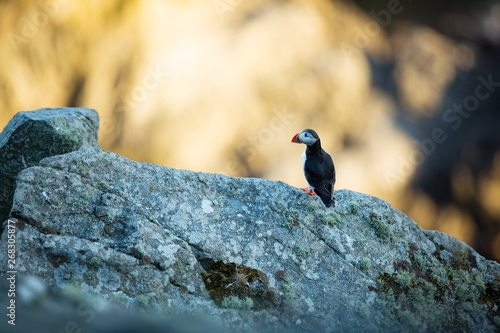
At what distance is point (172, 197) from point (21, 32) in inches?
766

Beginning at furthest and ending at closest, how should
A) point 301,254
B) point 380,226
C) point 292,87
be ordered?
A: point 292,87 < point 380,226 < point 301,254

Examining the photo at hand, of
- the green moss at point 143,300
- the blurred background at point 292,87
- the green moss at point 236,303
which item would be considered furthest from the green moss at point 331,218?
the blurred background at point 292,87

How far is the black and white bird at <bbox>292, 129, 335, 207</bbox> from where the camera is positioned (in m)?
→ 7.29

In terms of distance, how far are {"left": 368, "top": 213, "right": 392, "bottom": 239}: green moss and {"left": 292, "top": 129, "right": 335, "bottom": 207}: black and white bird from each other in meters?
0.61

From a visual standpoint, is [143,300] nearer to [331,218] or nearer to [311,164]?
[331,218]

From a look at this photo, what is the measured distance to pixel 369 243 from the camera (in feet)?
23.0

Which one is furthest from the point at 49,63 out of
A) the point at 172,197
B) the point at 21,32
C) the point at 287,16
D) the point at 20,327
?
the point at 20,327

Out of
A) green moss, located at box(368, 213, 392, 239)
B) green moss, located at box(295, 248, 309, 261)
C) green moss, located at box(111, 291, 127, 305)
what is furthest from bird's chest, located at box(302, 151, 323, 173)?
green moss, located at box(111, 291, 127, 305)

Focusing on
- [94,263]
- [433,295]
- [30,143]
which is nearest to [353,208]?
[433,295]

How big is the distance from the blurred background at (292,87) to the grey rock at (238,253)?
1339 centimetres

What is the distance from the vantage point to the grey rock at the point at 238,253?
5699mm

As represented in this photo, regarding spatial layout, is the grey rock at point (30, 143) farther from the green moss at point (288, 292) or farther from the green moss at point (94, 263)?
the green moss at point (288, 292)

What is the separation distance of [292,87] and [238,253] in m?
16.3

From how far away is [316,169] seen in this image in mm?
7551
